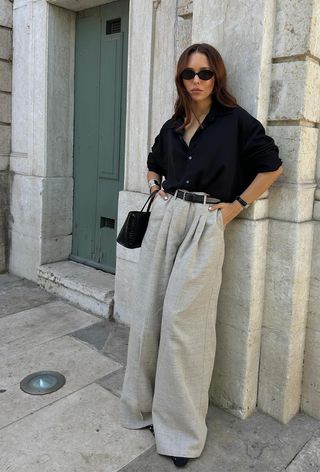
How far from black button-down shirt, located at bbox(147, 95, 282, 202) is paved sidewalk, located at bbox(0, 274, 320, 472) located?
1444mm

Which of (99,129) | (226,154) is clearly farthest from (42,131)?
(226,154)

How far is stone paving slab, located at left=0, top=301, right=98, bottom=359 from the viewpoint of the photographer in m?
3.94

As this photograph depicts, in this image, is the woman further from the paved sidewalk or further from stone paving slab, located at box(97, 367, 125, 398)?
stone paving slab, located at box(97, 367, 125, 398)

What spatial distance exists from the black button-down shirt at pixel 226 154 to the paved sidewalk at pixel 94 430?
144cm

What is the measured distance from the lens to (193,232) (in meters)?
2.61

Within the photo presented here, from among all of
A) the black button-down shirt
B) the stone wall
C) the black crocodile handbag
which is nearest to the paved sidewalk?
the black crocodile handbag

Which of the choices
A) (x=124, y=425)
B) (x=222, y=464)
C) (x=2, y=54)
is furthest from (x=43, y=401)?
(x=2, y=54)

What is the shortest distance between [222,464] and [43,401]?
4.07 ft

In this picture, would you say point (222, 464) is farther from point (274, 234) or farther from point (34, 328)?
point (34, 328)

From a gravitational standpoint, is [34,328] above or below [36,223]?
below

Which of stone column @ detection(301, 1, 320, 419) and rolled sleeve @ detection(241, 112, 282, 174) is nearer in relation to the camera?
rolled sleeve @ detection(241, 112, 282, 174)

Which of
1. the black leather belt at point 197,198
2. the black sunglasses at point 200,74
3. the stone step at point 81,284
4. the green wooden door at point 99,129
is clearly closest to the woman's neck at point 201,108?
the black sunglasses at point 200,74

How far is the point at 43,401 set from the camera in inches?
123

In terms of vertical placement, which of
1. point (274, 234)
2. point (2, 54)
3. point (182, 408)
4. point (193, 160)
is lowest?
point (182, 408)
